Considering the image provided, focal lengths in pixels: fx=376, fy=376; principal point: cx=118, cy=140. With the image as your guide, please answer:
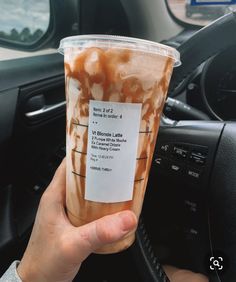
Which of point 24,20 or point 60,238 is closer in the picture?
point 60,238

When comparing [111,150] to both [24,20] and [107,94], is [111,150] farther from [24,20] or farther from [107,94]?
[24,20]

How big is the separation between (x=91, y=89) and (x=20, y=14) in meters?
1.24

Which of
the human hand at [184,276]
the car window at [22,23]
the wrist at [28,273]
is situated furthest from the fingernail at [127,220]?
the car window at [22,23]

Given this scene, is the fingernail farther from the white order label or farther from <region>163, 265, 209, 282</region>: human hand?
<region>163, 265, 209, 282</region>: human hand

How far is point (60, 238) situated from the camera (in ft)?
2.10

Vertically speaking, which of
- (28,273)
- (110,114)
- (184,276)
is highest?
(110,114)

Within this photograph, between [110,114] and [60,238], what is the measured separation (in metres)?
0.24

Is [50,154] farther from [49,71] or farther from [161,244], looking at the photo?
[161,244]

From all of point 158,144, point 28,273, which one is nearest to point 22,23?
point 158,144

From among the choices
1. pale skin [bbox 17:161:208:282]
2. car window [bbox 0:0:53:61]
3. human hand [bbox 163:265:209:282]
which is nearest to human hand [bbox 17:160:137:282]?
pale skin [bbox 17:161:208:282]

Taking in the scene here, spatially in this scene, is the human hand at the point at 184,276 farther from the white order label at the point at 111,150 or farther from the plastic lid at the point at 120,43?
the plastic lid at the point at 120,43

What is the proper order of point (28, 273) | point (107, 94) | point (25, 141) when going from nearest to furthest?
point (107, 94) → point (28, 273) → point (25, 141)

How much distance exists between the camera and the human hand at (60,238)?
585 millimetres

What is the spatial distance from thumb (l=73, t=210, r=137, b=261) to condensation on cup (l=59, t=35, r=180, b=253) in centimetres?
2
